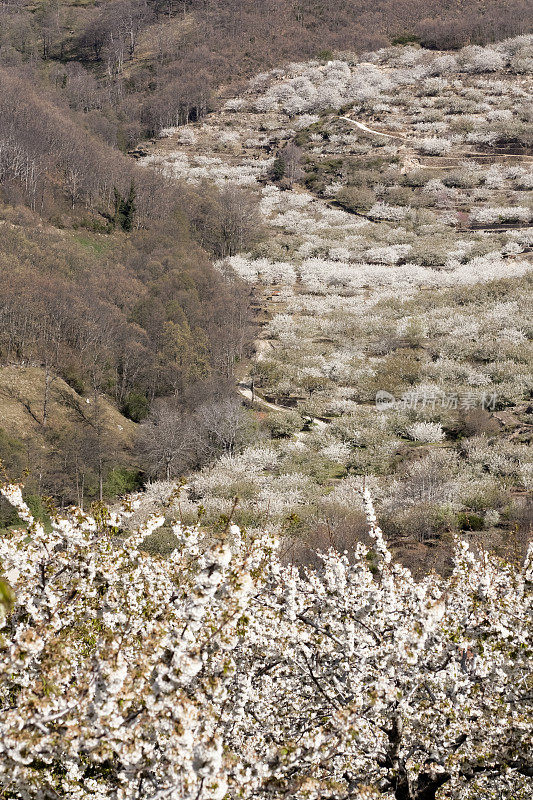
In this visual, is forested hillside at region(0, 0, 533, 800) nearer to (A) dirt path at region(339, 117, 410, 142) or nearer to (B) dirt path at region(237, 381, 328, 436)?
(B) dirt path at region(237, 381, 328, 436)

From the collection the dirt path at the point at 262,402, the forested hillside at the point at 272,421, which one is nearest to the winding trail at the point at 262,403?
the dirt path at the point at 262,402

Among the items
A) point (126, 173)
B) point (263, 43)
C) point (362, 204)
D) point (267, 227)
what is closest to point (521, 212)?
point (362, 204)

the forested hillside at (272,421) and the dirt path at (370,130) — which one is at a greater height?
the dirt path at (370,130)

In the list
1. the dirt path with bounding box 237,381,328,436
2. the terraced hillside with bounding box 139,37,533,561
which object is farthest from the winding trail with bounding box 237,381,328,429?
the terraced hillside with bounding box 139,37,533,561

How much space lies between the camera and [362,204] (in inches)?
2837

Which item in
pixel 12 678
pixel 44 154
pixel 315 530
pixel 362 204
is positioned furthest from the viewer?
pixel 362 204

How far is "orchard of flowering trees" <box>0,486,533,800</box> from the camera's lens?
4.15 m

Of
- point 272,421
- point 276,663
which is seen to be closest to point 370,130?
point 272,421

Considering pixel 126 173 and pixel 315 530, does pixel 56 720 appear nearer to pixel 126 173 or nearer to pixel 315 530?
pixel 315 530

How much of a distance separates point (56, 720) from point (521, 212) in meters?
67.0

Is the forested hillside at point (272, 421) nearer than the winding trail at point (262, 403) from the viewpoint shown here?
Yes

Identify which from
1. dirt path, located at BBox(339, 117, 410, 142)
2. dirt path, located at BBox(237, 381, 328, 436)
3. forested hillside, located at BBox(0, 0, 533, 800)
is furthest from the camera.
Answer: dirt path, located at BBox(339, 117, 410, 142)

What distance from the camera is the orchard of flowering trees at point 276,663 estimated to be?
13.6ft

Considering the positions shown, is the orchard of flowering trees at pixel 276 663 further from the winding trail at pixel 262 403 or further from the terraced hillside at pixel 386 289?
the winding trail at pixel 262 403
